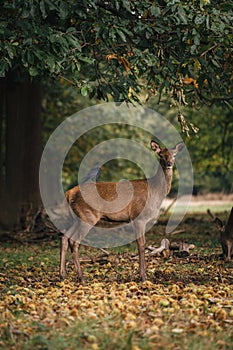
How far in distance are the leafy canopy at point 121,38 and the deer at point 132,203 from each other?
1.21 metres

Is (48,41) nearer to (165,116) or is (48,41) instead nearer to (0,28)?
(0,28)

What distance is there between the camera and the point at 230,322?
658 centimetres

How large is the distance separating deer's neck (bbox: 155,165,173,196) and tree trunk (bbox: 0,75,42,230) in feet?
27.3

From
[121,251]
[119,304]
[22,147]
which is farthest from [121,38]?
[22,147]

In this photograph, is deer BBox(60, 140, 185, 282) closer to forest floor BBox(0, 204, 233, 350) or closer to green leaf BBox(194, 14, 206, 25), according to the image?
forest floor BBox(0, 204, 233, 350)

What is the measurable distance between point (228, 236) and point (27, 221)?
7.31 meters

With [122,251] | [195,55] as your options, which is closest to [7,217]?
[122,251]

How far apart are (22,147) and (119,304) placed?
11426 millimetres

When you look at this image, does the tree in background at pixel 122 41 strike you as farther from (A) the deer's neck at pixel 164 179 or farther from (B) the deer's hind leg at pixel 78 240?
(B) the deer's hind leg at pixel 78 240

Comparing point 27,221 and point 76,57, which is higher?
point 76,57

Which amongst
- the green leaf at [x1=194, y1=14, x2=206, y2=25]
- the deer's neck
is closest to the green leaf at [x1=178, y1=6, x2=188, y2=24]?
the green leaf at [x1=194, y1=14, x2=206, y2=25]

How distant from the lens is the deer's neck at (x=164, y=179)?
9344 millimetres

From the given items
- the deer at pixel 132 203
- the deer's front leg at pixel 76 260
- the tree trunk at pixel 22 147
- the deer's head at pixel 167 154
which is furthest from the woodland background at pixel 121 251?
the tree trunk at pixel 22 147

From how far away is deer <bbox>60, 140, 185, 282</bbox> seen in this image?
9.24 meters
